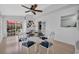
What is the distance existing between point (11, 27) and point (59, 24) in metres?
1.06

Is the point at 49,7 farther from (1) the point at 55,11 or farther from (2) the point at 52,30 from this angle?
(2) the point at 52,30

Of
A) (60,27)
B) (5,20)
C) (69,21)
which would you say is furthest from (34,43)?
(69,21)

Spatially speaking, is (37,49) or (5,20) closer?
(5,20)

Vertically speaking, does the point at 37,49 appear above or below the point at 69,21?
below

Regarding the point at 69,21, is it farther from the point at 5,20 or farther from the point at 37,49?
the point at 5,20

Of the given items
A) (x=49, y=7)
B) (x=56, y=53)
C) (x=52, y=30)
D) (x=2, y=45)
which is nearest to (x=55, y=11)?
(x=49, y=7)

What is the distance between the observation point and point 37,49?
101 inches

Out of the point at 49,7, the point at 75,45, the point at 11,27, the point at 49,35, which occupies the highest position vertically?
the point at 49,7

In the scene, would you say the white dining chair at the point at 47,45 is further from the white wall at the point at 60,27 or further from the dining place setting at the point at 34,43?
the white wall at the point at 60,27

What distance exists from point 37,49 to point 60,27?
0.71 metres

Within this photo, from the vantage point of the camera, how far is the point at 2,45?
2.50 metres

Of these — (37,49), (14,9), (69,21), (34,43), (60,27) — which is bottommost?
(37,49)

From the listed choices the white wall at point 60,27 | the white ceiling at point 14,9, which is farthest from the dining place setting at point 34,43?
the white ceiling at point 14,9

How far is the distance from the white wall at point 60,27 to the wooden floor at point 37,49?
0.38 ft
